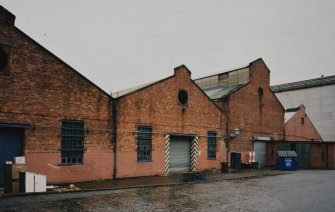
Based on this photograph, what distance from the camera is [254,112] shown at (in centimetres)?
2606

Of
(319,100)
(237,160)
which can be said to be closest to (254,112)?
(237,160)

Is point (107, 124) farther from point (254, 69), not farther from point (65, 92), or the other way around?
point (254, 69)

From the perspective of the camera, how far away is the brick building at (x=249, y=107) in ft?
78.5

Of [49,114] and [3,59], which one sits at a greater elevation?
[3,59]

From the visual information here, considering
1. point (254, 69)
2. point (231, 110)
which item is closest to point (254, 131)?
point (231, 110)

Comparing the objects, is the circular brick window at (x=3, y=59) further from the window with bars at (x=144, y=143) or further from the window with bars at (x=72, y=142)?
the window with bars at (x=144, y=143)

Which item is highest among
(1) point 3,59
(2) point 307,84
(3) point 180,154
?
(2) point 307,84

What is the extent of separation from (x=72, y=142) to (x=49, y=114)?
5.84 feet

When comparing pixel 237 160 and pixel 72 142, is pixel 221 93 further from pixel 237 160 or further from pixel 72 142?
pixel 72 142

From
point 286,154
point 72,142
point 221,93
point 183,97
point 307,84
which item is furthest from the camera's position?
point 307,84

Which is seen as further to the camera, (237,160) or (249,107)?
(249,107)

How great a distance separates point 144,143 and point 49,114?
584 centimetres

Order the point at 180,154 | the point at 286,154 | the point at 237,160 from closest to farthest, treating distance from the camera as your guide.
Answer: the point at 180,154, the point at 237,160, the point at 286,154

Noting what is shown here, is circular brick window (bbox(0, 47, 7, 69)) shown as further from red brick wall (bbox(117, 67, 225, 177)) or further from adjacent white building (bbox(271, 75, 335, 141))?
adjacent white building (bbox(271, 75, 335, 141))
